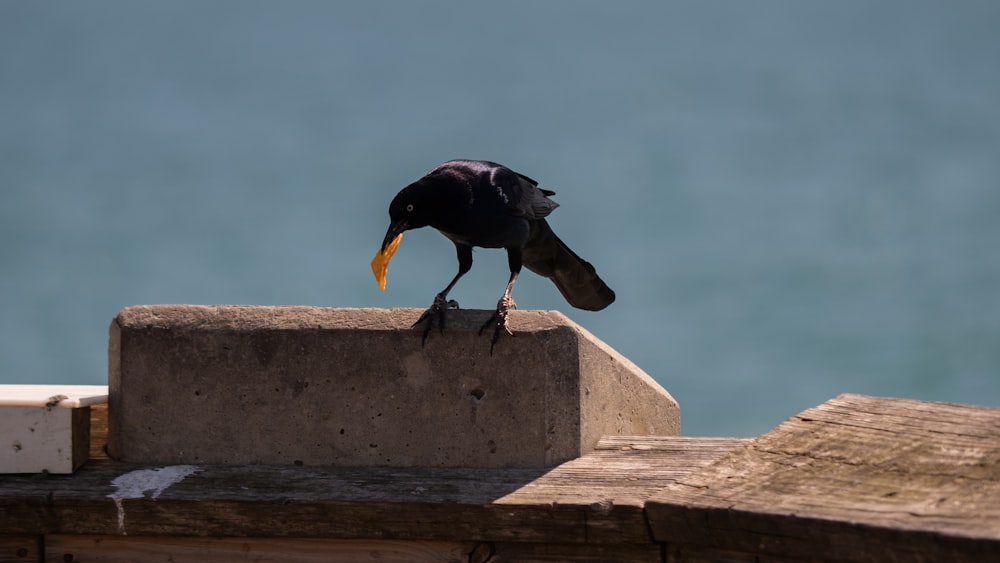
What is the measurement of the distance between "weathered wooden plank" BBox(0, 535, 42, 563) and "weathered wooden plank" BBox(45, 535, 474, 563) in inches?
1.3

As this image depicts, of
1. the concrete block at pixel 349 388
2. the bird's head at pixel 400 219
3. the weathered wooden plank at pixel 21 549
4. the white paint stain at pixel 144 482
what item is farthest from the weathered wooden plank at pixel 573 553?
the weathered wooden plank at pixel 21 549

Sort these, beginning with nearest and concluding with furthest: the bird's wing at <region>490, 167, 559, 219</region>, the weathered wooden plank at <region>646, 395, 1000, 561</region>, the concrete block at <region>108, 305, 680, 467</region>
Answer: the weathered wooden plank at <region>646, 395, 1000, 561</region> → the concrete block at <region>108, 305, 680, 467</region> → the bird's wing at <region>490, 167, 559, 219</region>

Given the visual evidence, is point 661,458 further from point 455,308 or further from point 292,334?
point 292,334

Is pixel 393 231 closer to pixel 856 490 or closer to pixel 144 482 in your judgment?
pixel 144 482

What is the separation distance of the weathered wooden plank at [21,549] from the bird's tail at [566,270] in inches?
101

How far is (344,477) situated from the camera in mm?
4102

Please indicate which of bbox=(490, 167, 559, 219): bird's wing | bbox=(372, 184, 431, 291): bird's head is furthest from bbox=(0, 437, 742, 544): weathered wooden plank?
bbox=(490, 167, 559, 219): bird's wing

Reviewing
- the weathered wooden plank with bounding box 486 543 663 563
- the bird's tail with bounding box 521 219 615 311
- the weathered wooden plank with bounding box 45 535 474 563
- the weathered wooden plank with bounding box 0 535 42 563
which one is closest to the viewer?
the weathered wooden plank with bounding box 486 543 663 563

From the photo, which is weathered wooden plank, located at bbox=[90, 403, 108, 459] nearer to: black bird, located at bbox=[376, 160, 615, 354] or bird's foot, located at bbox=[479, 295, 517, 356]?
black bird, located at bbox=[376, 160, 615, 354]

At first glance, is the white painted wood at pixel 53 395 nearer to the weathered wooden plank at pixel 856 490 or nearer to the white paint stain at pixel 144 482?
the white paint stain at pixel 144 482

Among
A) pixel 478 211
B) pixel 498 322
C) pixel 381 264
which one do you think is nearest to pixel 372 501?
pixel 498 322

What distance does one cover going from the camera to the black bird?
191 inches

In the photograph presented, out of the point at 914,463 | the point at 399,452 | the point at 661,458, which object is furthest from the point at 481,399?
the point at 914,463

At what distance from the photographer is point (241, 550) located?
400 centimetres
